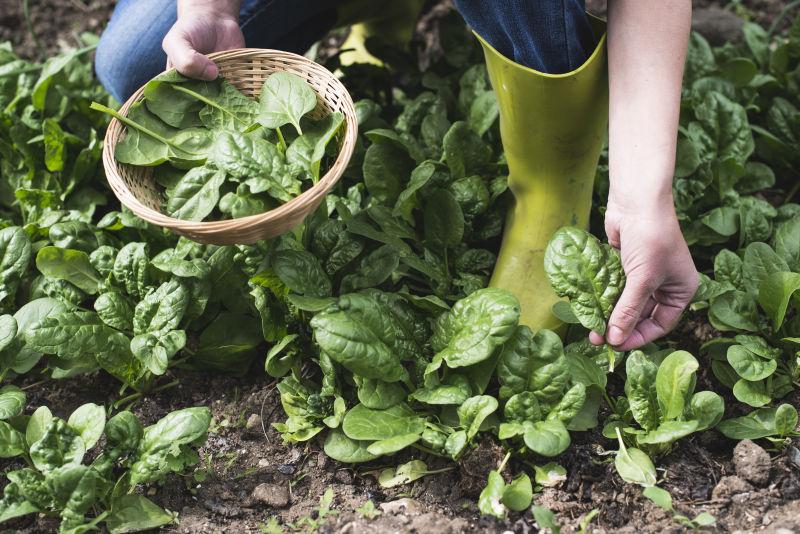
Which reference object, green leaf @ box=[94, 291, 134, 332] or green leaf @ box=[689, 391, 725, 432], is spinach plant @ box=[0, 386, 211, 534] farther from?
green leaf @ box=[689, 391, 725, 432]

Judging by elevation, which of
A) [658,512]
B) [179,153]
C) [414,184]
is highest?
[179,153]

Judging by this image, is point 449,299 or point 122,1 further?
point 122,1

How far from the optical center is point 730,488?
1479 millimetres

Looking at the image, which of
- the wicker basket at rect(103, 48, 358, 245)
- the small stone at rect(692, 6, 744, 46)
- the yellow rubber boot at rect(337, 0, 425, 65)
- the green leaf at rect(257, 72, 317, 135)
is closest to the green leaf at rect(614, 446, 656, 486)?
the wicker basket at rect(103, 48, 358, 245)

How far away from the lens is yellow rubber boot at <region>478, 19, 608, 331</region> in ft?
5.22

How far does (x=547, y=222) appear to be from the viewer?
182cm

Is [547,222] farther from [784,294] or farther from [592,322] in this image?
[784,294]

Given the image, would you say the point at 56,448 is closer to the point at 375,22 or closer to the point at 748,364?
the point at 748,364

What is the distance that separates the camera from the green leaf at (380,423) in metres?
1.51

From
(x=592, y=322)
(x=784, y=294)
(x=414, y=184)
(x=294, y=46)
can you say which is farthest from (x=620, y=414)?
(x=294, y=46)

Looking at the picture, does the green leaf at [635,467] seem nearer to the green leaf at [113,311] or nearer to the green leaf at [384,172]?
the green leaf at [384,172]

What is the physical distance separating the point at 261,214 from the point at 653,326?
82cm

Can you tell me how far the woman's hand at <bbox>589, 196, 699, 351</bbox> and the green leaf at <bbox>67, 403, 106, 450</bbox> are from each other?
0.97 meters

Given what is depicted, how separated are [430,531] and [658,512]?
1.37 ft
